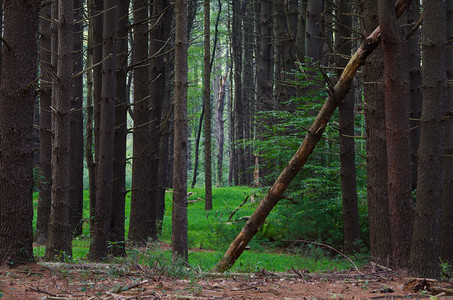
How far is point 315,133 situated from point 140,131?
20.1 ft

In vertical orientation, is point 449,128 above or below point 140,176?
above

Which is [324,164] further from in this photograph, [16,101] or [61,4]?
[16,101]

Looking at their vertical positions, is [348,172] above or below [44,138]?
below

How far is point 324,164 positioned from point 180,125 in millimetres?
5429

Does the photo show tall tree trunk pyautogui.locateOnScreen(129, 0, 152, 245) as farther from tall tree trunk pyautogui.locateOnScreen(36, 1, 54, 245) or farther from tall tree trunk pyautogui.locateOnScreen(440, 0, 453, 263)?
tall tree trunk pyautogui.locateOnScreen(440, 0, 453, 263)

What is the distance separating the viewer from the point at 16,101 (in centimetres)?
630

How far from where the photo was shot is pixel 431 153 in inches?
253

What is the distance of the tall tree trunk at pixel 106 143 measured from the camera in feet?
32.9

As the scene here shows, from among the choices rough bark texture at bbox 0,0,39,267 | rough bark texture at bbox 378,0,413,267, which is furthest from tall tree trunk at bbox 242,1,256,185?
rough bark texture at bbox 0,0,39,267

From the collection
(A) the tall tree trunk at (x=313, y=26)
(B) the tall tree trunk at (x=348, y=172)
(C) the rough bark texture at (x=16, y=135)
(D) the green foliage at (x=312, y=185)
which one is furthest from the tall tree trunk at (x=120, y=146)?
(A) the tall tree trunk at (x=313, y=26)

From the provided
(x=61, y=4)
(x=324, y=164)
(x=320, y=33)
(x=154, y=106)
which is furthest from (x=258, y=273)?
(x=320, y=33)

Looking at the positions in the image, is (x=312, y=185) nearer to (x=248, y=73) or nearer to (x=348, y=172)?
(x=348, y=172)

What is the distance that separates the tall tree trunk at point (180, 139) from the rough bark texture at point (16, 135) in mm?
3090

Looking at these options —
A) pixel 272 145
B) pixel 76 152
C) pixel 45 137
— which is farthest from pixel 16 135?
pixel 76 152
